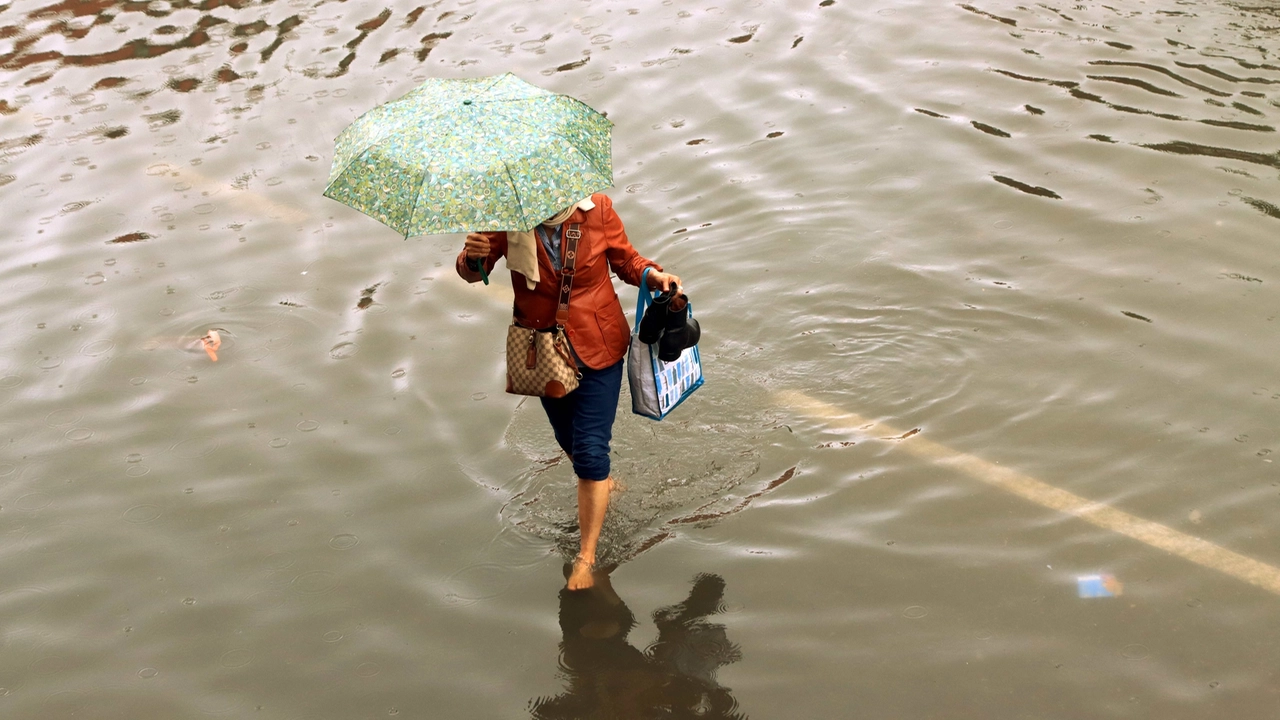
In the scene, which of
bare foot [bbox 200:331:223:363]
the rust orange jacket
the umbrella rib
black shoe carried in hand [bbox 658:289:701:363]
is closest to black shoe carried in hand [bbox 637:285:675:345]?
black shoe carried in hand [bbox 658:289:701:363]

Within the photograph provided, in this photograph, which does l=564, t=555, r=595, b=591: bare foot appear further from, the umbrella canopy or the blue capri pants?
the umbrella canopy

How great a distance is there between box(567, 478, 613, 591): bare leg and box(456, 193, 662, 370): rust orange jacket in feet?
1.80

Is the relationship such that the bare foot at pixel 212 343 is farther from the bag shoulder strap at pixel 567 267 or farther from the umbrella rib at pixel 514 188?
the umbrella rib at pixel 514 188

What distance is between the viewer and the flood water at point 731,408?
4344 millimetres

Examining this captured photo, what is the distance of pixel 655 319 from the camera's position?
171 inches

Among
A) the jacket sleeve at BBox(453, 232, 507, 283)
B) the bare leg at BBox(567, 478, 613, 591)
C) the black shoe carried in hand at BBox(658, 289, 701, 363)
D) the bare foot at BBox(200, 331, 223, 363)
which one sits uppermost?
the jacket sleeve at BBox(453, 232, 507, 283)

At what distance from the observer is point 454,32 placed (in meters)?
10.4

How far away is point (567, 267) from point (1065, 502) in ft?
8.11

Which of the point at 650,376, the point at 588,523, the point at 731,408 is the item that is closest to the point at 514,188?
the point at 650,376

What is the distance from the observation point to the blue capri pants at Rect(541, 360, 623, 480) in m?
4.57

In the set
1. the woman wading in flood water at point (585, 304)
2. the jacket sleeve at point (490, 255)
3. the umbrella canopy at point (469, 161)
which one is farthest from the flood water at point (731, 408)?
the umbrella canopy at point (469, 161)

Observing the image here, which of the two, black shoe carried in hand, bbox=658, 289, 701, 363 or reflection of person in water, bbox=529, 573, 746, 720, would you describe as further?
black shoe carried in hand, bbox=658, 289, 701, 363

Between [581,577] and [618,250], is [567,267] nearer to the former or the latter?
[618,250]

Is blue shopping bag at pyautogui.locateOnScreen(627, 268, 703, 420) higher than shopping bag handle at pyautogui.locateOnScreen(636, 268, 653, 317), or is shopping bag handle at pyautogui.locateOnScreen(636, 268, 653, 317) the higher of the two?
shopping bag handle at pyautogui.locateOnScreen(636, 268, 653, 317)
